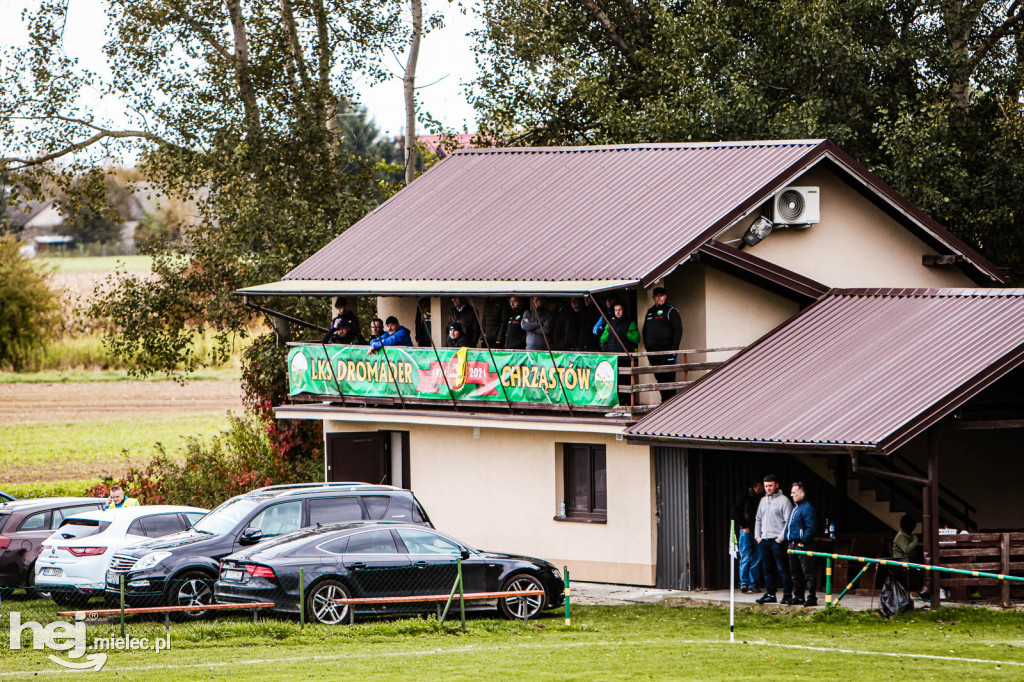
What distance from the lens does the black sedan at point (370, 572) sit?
19.1 m

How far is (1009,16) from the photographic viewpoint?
37.2m

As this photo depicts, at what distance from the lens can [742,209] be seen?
25547mm

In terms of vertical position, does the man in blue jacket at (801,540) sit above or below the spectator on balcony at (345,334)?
below

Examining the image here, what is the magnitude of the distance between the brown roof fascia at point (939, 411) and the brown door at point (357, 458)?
10753 mm

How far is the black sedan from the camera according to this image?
19089mm

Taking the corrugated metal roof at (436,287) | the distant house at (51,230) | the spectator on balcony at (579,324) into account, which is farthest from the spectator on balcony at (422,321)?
the distant house at (51,230)

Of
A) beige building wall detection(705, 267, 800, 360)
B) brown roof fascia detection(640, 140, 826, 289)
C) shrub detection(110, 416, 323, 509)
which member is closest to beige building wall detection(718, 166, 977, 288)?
brown roof fascia detection(640, 140, 826, 289)

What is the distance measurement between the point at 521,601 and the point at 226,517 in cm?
460

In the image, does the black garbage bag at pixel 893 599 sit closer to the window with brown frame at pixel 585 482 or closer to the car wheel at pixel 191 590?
the window with brown frame at pixel 585 482

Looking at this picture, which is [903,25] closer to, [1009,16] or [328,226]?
[1009,16]

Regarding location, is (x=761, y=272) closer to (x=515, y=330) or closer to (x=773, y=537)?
(x=515, y=330)

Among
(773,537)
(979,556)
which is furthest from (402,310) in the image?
(979,556)

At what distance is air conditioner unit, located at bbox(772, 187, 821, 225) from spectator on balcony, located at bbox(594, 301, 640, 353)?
12.3ft

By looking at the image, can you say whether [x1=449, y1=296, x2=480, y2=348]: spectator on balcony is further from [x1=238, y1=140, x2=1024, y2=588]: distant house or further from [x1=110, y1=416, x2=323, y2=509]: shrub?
[x1=110, y1=416, x2=323, y2=509]: shrub
